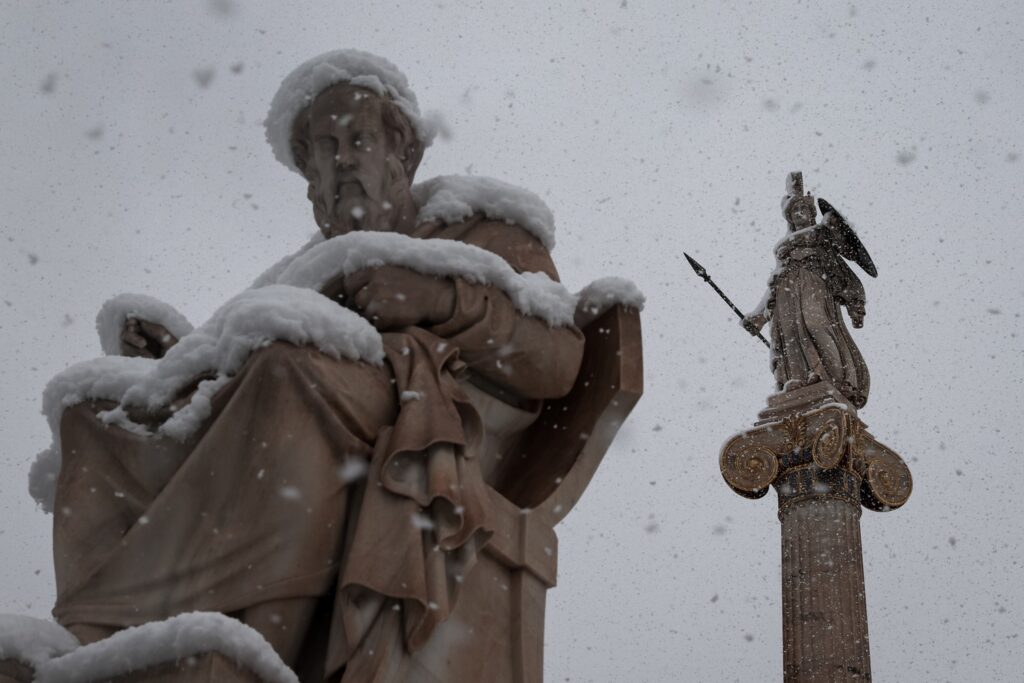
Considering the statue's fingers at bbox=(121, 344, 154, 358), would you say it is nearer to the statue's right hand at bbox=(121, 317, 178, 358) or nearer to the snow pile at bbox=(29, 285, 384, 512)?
the statue's right hand at bbox=(121, 317, 178, 358)

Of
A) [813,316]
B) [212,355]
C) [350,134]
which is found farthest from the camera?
[813,316]

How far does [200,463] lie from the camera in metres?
3.31

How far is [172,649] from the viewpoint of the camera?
2.96m

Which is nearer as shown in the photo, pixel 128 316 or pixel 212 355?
pixel 212 355

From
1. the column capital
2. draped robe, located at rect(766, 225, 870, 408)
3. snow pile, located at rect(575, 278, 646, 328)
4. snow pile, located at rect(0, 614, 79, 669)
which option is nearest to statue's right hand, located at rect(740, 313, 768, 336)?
draped robe, located at rect(766, 225, 870, 408)

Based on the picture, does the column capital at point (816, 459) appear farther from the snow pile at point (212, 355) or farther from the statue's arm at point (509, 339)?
the snow pile at point (212, 355)

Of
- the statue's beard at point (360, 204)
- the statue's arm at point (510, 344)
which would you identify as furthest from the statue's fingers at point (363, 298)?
the statue's beard at point (360, 204)

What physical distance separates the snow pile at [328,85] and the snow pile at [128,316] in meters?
0.48

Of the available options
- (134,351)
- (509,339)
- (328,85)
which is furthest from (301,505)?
(328,85)

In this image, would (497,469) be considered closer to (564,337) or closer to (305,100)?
(564,337)

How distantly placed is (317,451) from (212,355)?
0.32 metres

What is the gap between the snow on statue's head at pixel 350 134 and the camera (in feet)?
12.9

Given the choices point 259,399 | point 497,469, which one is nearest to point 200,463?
point 259,399

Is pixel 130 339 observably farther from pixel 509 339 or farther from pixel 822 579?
pixel 822 579
